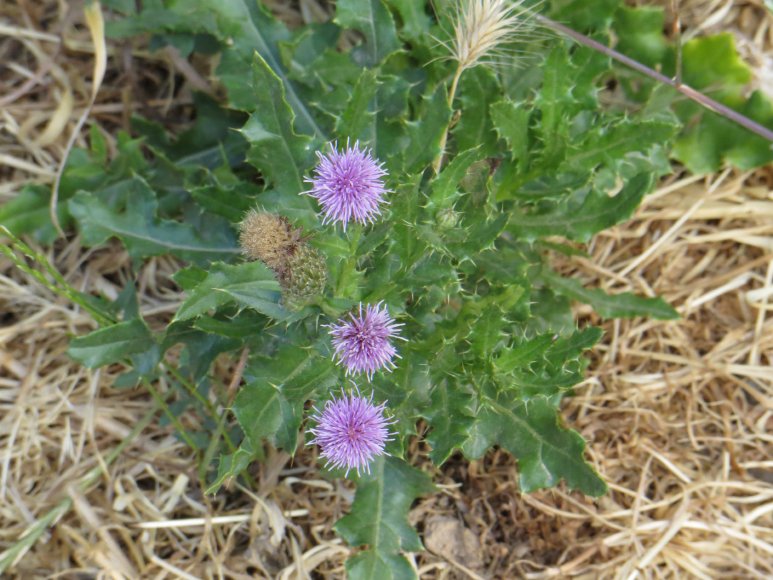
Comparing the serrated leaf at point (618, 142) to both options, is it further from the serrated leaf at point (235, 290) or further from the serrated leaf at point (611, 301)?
the serrated leaf at point (235, 290)

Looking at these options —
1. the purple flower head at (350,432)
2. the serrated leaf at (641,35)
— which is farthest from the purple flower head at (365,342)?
the serrated leaf at (641,35)

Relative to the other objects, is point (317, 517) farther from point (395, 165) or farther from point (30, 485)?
point (395, 165)

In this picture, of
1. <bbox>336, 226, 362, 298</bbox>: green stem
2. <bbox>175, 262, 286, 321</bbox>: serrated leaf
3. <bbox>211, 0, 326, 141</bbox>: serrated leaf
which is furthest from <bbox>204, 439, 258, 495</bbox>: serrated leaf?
<bbox>211, 0, 326, 141</bbox>: serrated leaf

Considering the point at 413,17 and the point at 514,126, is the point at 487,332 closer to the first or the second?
the point at 514,126

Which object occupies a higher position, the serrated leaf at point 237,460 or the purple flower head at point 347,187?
the purple flower head at point 347,187

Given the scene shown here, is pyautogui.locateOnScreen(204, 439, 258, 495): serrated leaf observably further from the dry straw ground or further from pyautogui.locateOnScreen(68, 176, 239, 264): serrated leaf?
pyautogui.locateOnScreen(68, 176, 239, 264): serrated leaf
